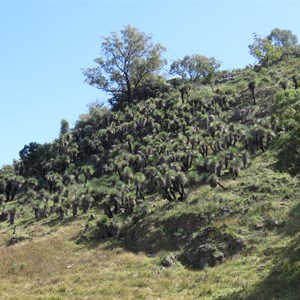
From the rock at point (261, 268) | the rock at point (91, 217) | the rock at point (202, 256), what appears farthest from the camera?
the rock at point (91, 217)

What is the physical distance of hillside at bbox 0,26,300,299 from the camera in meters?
25.6

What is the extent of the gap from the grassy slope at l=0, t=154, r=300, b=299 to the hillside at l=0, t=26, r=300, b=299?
12 cm

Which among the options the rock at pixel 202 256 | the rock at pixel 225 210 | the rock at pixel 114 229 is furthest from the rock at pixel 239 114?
the rock at pixel 202 256

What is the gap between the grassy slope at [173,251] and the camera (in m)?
23.6

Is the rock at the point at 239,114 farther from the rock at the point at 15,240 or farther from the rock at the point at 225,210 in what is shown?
the rock at the point at 15,240

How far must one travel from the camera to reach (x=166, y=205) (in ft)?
141

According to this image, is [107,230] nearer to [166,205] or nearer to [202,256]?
[166,205]

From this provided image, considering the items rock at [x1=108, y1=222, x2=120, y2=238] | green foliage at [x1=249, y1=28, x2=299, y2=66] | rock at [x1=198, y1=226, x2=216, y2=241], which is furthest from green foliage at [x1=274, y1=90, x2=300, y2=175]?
green foliage at [x1=249, y1=28, x2=299, y2=66]

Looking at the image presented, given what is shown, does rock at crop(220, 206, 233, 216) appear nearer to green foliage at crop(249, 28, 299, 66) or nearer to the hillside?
the hillside

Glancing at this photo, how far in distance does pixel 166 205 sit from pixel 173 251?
9239 millimetres

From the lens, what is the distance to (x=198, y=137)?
55344 millimetres

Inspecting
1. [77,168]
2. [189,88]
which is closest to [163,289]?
[77,168]

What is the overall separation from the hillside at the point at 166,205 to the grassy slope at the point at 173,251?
4.7 inches

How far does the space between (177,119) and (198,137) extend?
Result: 1160cm
